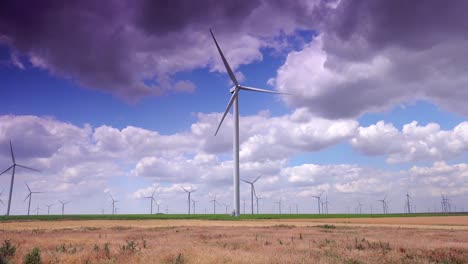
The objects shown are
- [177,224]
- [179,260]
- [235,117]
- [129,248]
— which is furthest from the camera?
[235,117]

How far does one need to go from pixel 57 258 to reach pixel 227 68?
287ft

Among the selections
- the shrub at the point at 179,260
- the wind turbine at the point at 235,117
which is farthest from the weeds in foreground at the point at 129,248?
the wind turbine at the point at 235,117

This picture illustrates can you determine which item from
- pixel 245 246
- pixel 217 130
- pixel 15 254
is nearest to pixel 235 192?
pixel 217 130

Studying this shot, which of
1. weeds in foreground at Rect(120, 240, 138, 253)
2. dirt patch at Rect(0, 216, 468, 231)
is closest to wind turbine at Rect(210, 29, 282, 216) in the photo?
dirt patch at Rect(0, 216, 468, 231)

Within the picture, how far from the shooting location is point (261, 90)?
113062 millimetres

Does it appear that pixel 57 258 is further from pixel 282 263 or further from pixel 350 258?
pixel 350 258

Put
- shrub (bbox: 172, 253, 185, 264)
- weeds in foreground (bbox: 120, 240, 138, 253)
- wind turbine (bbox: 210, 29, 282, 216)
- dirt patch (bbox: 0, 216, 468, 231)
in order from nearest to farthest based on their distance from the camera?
1. shrub (bbox: 172, 253, 185, 264)
2. weeds in foreground (bbox: 120, 240, 138, 253)
3. dirt patch (bbox: 0, 216, 468, 231)
4. wind turbine (bbox: 210, 29, 282, 216)

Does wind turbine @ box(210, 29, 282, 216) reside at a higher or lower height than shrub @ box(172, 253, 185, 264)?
higher

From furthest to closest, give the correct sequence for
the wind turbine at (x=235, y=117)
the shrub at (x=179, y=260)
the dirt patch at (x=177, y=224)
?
the wind turbine at (x=235, y=117)
the dirt patch at (x=177, y=224)
the shrub at (x=179, y=260)

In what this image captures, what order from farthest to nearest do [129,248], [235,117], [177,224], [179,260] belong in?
[235,117] < [177,224] < [129,248] < [179,260]

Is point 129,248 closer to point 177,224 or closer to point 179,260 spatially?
point 179,260

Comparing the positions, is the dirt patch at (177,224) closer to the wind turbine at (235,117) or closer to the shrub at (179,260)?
the wind turbine at (235,117)

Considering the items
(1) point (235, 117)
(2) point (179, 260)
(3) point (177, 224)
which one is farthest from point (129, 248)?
(1) point (235, 117)

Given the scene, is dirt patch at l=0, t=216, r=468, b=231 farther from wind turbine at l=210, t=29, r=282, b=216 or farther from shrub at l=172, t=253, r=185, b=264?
shrub at l=172, t=253, r=185, b=264
